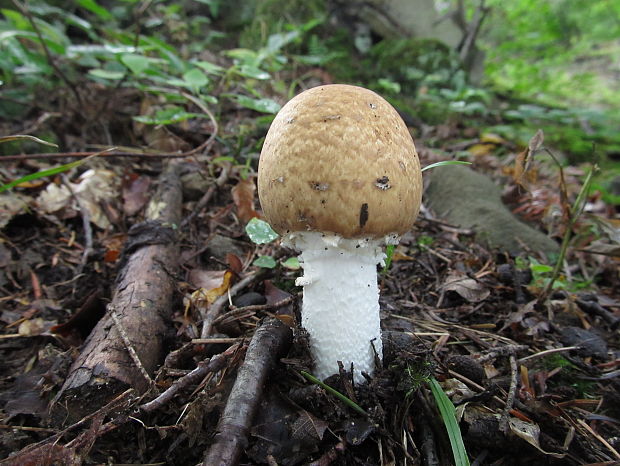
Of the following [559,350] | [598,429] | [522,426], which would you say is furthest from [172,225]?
[598,429]

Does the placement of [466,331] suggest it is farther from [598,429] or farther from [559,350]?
[598,429]

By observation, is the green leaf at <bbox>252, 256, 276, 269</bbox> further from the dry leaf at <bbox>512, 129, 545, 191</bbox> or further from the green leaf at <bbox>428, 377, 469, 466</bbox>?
the dry leaf at <bbox>512, 129, 545, 191</bbox>

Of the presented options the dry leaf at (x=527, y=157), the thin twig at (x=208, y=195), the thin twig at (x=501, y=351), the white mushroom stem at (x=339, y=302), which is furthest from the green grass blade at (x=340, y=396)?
the thin twig at (x=208, y=195)

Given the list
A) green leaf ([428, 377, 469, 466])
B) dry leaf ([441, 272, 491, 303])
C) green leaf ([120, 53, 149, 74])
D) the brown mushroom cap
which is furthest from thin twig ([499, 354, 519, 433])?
green leaf ([120, 53, 149, 74])

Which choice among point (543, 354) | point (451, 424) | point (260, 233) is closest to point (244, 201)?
point (260, 233)

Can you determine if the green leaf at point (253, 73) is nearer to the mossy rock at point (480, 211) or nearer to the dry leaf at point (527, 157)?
the mossy rock at point (480, 211)
